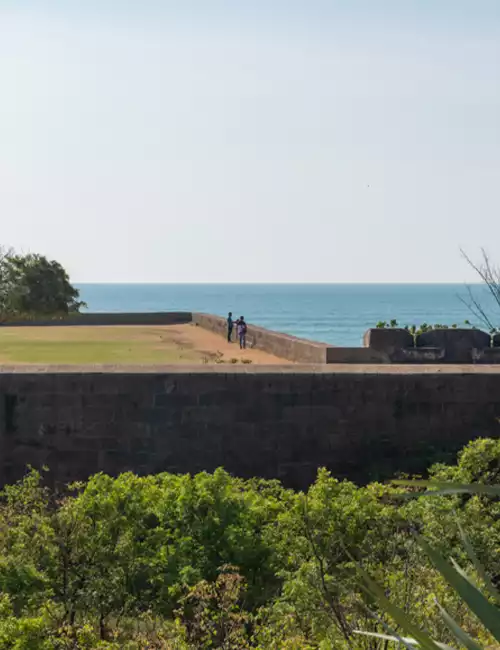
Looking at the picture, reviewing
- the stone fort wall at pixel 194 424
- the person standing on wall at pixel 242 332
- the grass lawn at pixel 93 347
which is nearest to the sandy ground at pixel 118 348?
the grass lawn at pixel 93 347

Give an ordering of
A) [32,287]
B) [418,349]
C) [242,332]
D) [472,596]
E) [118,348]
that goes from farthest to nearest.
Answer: [32,287] → [242,332] → [118,348] → [418,349] → [472,596]

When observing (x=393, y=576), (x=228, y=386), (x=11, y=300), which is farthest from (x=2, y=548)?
(x=11, y=300)

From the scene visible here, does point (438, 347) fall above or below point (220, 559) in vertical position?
above

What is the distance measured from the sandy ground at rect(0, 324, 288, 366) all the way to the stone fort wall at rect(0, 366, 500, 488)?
24.3ft

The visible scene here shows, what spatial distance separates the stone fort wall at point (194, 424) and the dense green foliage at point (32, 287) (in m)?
37.1

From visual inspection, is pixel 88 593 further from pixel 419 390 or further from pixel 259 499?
pixel 419 390

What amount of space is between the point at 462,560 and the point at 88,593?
137 inches

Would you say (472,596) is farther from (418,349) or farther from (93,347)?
(93,347)

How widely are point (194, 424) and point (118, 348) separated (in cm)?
1513

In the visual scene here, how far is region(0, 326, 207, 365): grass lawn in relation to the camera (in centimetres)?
2325

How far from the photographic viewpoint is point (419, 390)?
13.3 meters

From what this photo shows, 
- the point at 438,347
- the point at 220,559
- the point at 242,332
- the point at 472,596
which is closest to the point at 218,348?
the point at 242,332

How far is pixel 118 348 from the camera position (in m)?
27.8

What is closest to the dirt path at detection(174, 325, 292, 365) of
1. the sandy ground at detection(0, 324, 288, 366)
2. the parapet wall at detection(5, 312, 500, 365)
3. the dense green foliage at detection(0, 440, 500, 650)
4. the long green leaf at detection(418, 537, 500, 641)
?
the sandy ground at detection(0, 324, 288, 366)
